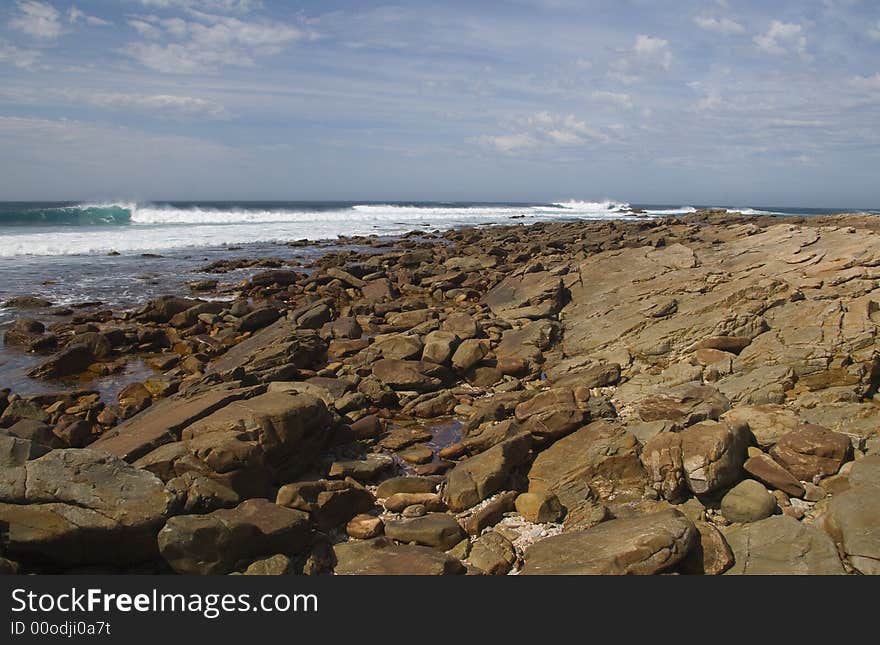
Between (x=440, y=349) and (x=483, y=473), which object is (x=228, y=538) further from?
(x=440, y=349)

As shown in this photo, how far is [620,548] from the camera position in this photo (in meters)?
5.29

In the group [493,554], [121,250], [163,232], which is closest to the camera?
[493,554]

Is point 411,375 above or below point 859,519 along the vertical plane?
above

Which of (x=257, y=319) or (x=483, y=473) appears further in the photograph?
(x=257, y=319)

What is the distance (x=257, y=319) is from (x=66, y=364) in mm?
4791

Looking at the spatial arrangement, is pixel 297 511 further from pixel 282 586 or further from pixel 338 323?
pixel 338 323

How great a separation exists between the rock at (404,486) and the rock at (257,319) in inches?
377

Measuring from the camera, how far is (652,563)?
513 cm

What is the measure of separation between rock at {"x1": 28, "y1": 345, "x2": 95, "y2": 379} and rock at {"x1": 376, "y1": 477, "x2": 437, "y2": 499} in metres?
9.08

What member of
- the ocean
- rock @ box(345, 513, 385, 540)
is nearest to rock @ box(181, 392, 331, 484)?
rock @ box(345, 513, 385, 540)

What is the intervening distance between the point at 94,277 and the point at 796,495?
89.2ft

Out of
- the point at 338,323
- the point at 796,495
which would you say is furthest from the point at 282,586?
the point at 338,323

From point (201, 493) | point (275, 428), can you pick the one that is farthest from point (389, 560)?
point (275, 428)

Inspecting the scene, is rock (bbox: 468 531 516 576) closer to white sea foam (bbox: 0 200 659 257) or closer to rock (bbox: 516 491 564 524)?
rock (bbox: 516 491 564 524)
